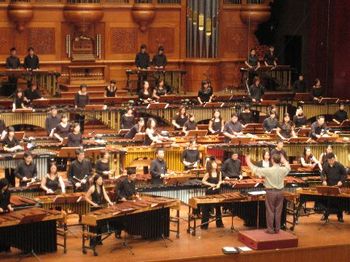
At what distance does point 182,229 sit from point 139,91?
29.6 ft

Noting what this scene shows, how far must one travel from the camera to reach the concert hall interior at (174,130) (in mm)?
15469

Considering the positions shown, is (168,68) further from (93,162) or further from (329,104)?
(93,162)

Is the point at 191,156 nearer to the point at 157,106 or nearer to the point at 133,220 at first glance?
the point at 157,106

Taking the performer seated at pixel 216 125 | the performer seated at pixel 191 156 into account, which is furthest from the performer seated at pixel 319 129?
the performer seated at pixel 191 156

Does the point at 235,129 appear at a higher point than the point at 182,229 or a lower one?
higher

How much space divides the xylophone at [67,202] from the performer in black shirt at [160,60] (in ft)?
32.7

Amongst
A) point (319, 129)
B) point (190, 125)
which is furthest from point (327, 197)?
point (190, 125)

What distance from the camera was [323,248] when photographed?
14.8 m

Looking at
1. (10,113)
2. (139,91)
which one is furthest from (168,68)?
(10,113)

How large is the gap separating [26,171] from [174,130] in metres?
6.26

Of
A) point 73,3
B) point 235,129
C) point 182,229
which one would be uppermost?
point 73,3

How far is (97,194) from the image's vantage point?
1587cm

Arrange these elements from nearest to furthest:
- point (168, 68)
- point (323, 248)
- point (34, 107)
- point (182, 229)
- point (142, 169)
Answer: point (323, 248), point (182, 229), point (142, 169), point (34, 107), point (168, 68)

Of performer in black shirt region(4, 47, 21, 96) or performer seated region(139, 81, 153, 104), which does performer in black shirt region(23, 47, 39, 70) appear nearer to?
performer in black shirt region(4, 47, 21, 96)
